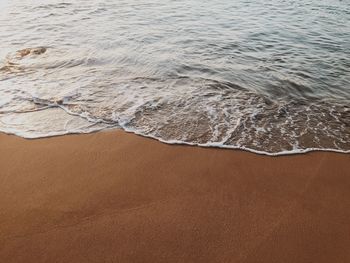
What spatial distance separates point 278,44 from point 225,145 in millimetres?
4334

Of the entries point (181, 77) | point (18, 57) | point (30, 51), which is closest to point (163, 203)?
point (181, 77)

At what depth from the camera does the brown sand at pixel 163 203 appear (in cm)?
248

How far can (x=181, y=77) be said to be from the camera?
544 centimetres

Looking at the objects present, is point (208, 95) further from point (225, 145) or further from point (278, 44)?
point (278, 44)

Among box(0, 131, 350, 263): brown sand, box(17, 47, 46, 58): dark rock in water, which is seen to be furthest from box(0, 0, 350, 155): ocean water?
box(0, 131, 350, 263): brown sand

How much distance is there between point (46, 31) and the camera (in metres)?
7.69

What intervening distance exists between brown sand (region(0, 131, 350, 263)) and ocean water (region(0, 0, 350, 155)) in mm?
348

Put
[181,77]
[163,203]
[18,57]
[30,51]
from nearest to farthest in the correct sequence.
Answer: [163,203] < [181,77] < [18,57] < [30,51]

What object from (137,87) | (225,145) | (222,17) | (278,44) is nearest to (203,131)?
(225,145)

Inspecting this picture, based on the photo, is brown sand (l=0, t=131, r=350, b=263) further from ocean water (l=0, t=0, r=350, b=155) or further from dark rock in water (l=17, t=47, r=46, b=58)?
dark rock in water (l=17, t=47, r=46, b=58)

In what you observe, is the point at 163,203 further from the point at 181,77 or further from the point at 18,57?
the point at 18,57

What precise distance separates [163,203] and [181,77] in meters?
2.93

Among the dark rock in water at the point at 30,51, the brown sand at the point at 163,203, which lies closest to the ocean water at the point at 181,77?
the dark rock in water at the point at 30,51

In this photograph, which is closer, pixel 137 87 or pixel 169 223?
pixel 169 223
